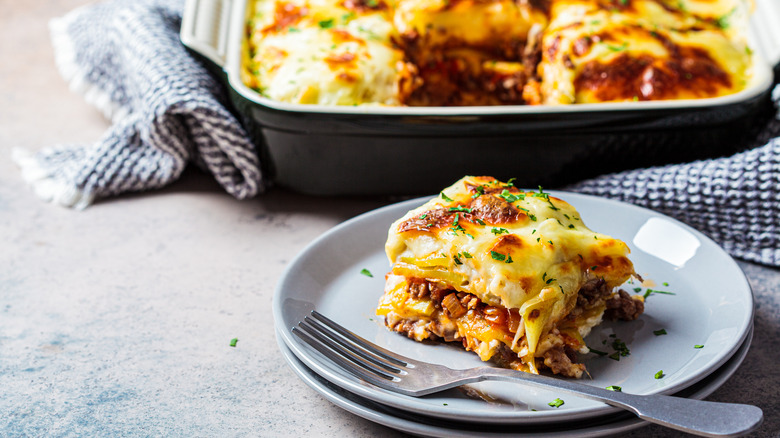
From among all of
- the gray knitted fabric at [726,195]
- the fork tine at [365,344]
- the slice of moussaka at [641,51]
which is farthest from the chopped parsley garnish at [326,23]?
the fork tine at [365,344]

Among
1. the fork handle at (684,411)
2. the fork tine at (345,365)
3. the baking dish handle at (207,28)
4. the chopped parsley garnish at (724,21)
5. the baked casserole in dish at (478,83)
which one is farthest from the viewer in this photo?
the chopped parsley garnish at (724,21)

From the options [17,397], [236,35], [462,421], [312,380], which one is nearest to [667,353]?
[462,421]

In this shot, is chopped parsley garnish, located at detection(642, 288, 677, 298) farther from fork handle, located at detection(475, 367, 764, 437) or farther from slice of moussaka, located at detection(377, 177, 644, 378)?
fork handle, located at detection(475, 367, 764, 437)

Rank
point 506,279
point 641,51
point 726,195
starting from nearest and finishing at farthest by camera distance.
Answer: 1. point 506,279
2. point 726,195
3. point 641,51

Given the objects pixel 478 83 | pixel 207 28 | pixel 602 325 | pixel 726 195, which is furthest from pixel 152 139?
pixel 726 195

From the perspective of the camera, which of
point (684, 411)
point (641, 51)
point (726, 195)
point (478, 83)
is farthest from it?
point (478, 83)

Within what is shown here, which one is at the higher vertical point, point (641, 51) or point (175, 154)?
point (641, 51)

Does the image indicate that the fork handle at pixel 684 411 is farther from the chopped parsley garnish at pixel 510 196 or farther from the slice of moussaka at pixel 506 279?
the chopped parsley garnish at pixel 510 196

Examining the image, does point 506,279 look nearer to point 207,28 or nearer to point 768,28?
point 207,28
